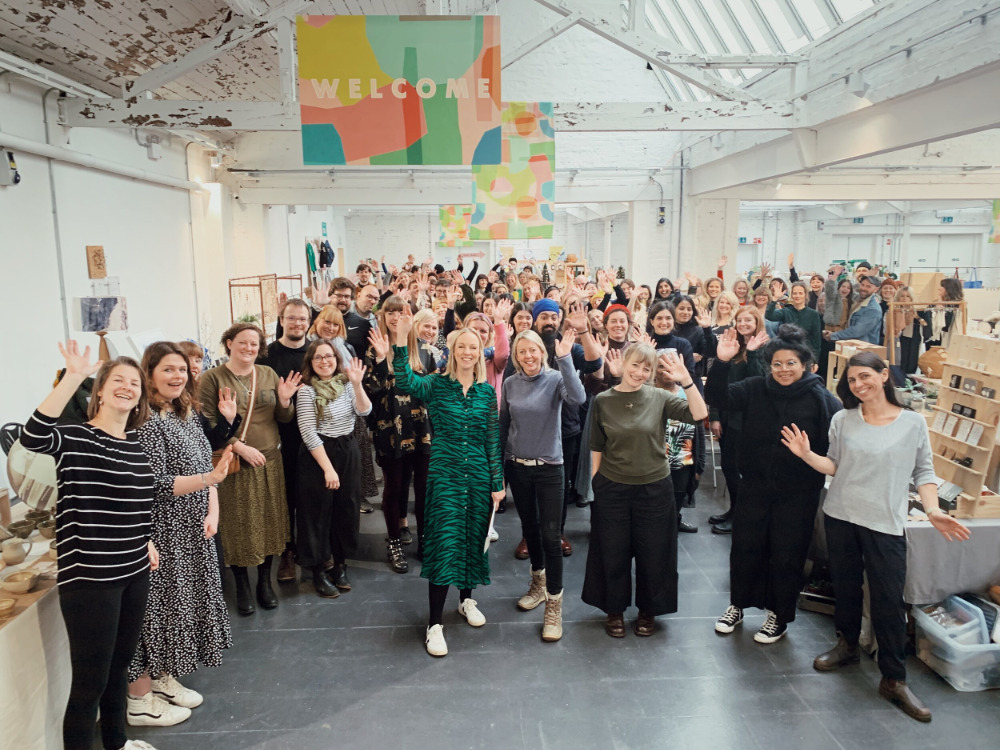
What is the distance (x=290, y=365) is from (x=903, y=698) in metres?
3.48

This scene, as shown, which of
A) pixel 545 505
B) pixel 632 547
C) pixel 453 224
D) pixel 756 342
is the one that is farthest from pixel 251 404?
pixel 453 224

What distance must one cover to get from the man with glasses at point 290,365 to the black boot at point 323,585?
0.22 m

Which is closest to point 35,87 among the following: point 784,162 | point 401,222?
point 784,162

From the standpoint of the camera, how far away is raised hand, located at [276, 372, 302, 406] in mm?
3496

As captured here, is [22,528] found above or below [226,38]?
below

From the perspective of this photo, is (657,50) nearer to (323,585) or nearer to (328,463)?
(328,463)

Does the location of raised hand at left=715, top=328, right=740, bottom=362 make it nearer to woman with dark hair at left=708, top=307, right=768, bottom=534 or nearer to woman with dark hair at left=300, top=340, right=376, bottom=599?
woman with dark hair at left=708, top=307, right=768, bottom=534

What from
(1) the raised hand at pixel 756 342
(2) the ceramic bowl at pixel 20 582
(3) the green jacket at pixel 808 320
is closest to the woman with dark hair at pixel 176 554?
(2) the ceramic bowl at pixel 20 582

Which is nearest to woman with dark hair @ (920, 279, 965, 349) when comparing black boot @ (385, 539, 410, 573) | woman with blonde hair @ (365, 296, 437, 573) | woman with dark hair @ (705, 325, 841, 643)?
woman with dark hair @ (705, 325, 841, 643)

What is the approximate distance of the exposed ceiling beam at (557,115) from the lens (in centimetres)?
538

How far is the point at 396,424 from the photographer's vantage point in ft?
13.0

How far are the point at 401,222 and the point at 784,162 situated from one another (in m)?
17.3

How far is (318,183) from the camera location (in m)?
11.8

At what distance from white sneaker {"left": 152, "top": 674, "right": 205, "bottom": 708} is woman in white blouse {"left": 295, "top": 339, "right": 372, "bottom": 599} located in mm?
993
